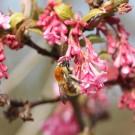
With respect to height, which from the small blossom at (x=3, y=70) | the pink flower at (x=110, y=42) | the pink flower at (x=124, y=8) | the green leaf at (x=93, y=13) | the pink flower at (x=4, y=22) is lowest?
the pink flower at (x=110, y=42)

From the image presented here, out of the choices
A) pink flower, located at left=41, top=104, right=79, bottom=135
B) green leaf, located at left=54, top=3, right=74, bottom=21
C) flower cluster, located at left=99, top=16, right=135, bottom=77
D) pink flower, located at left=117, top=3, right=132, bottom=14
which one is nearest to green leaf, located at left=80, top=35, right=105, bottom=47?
flower cluster, located at left=99, top=16, right=135, bottom=77

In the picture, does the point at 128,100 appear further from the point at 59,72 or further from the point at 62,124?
the point at 62,124

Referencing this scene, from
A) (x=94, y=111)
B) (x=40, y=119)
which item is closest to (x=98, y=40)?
(x=94, y=111)

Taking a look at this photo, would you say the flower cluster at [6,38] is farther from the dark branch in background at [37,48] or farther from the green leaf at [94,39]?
the green leaf at [94,39]

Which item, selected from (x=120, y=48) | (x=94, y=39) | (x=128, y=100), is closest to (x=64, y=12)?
(x=94, y=39)

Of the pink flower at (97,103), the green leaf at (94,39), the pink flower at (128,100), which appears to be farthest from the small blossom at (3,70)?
the pink flower at (97,103)

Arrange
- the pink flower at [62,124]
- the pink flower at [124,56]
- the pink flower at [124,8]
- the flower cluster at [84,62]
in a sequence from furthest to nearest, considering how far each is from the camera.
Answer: the pink flower at [62,124]
the pink flower at [124,56]
the pink flower at [124,8]
the flower cluster at [84,62]
